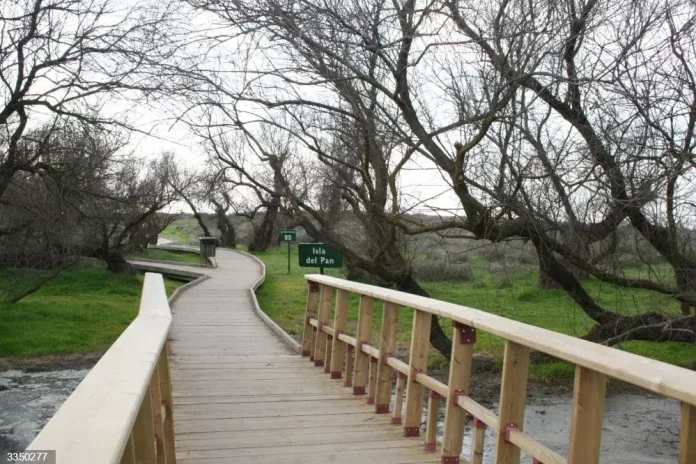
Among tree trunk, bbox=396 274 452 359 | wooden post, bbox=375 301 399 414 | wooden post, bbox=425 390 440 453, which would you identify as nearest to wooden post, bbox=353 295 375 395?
wooden post, bbox=375 301 399 414

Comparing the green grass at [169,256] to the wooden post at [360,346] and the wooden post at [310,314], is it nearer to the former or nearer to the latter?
the wooden post at [310,314]

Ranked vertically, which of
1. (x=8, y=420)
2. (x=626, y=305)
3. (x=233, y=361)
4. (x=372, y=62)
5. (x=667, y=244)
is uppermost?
(x=372, y=62)

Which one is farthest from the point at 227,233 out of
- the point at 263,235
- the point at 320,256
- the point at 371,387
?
the point at 371,387

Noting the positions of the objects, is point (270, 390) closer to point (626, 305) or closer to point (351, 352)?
point (351, 352)

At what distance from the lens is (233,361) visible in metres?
8.29

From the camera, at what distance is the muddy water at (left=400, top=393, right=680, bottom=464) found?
307 inches

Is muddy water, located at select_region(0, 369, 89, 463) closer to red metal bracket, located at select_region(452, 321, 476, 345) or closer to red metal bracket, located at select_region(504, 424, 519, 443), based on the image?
red metal bracket, located at select_region(452, 321, 476, 345)

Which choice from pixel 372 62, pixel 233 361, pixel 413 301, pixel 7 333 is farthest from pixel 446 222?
pixel 7 333

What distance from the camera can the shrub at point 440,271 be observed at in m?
24.0

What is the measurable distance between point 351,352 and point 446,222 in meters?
2.84

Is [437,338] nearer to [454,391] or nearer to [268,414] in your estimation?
[268,414]

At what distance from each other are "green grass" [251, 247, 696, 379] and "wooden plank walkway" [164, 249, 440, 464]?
13.4 ft

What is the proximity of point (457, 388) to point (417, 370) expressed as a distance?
0.70 m

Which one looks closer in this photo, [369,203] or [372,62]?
[372,62]
